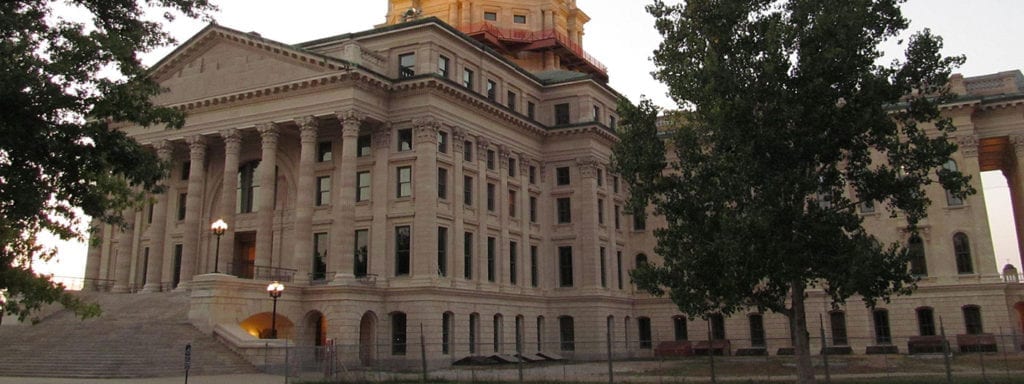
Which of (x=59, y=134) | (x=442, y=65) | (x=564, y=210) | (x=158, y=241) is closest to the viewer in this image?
(x=59, y=134)

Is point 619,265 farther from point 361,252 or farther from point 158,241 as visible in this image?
point 158,241

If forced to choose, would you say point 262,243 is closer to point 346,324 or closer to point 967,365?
point 346,324

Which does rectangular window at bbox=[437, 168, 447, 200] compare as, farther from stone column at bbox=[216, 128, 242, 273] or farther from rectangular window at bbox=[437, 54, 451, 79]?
stone column at bbox=[216, 128, 242, 273]

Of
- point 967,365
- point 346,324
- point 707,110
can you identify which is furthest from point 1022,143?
point 346,324

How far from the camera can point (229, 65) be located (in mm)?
46656

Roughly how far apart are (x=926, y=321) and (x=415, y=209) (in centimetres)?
3441

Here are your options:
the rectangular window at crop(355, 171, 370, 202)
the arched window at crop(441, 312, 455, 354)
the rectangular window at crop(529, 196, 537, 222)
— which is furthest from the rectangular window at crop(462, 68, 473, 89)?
the arched window at crop(441, 312, 455, 354)

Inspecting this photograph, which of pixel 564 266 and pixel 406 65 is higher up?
pixel 406 65

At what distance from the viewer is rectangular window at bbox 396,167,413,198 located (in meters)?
44.6

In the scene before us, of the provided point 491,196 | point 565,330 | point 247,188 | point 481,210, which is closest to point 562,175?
point 491,196

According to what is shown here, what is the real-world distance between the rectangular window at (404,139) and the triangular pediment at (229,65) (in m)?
5.17

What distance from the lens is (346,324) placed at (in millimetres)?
39812

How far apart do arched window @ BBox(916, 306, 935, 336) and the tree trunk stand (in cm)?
3225

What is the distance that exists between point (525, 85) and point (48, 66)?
41064 mm
